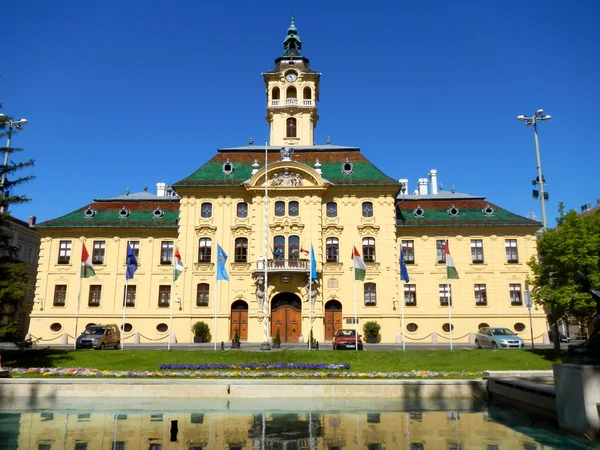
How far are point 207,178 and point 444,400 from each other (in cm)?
3224

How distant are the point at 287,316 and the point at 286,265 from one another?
4516 millimetres

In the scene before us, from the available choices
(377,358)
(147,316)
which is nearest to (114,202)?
(147,316)

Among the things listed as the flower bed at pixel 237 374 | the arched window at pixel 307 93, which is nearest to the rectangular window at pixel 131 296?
the flower bed at pixel 237 374

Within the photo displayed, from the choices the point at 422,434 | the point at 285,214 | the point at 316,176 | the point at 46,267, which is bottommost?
the point at 422,434

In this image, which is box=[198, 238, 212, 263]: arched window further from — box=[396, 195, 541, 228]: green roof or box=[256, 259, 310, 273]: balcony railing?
box=[396, 195, 541, 228]: green roof

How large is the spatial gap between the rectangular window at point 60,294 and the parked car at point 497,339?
35943mm

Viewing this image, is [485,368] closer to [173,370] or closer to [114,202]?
[173,370]

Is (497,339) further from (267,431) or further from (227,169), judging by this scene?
(227,169)

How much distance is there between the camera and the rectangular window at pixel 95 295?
4394cm

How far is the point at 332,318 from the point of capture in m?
41.4

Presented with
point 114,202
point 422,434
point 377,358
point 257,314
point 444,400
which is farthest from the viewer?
point 114,202

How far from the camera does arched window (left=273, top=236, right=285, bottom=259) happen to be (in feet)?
138

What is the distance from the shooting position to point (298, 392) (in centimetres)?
1725

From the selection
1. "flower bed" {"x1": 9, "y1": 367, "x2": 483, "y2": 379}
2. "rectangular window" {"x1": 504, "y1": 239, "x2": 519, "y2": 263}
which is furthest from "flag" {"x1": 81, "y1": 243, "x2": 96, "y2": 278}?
"rectangular window" {"x1": 504, "y1": 239, "x2": 519, "y2": 263}
